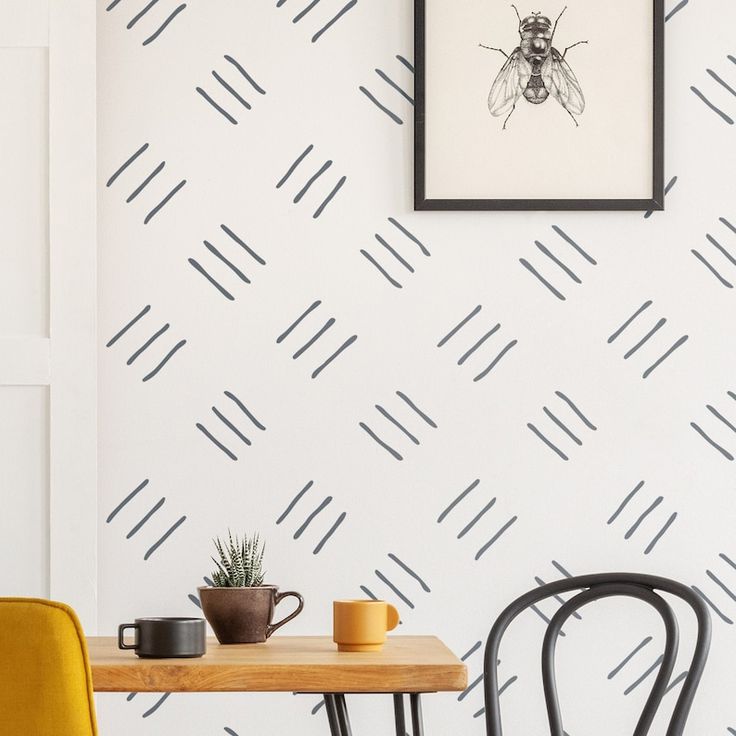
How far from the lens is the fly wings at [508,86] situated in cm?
192

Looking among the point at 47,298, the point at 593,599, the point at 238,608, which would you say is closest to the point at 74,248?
the point at 47,298

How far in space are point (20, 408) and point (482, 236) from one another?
2.85 ft

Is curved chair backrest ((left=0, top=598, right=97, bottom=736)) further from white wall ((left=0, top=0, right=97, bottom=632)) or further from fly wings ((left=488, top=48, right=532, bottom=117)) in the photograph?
fly wings ((left=488, top=48, right=532, bottom=117))

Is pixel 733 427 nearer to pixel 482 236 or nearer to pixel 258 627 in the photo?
pixel 482 236

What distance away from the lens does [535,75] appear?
1927mm

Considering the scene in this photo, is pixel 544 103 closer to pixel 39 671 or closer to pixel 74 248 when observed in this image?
pixel 74 248

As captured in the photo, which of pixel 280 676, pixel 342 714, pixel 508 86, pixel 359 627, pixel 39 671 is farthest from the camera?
pixel 508 86

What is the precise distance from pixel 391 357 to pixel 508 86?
1.76ft

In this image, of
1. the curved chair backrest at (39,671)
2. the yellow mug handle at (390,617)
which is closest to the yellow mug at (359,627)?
the yellow mug handle at (390,617)

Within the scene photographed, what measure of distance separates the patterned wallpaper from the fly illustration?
0.17 meters

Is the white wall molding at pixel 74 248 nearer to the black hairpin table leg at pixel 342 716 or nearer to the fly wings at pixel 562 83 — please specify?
the black hairpin table leg at pixel 342 716

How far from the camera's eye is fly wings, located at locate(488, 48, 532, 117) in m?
1.92

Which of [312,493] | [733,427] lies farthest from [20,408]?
[733,427]

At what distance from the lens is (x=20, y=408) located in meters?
1.83
